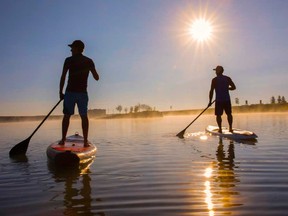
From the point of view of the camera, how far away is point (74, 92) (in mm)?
8188

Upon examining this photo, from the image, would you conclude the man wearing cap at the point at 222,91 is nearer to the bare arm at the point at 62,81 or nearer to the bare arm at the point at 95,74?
the bare arm at the point at 95,74

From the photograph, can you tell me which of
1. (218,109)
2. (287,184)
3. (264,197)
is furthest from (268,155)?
(218,109)

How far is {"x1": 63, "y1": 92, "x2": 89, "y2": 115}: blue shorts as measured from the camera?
813 centimetres

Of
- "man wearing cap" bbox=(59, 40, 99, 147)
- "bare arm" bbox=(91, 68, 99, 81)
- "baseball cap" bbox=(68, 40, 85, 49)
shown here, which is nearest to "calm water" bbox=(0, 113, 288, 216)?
"man wearing cap" bbox=(59, 40, 99, 147)

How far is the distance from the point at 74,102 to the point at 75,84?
45 cm

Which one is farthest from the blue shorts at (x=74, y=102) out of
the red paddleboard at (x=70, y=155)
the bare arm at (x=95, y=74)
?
the red paddleboard at (x=70, y=155)

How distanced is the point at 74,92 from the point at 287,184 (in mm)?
5336

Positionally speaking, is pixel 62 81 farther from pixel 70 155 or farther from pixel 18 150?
pixel 18 150

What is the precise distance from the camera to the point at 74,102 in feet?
26.9

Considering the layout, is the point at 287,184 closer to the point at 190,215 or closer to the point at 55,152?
the point at 190,215

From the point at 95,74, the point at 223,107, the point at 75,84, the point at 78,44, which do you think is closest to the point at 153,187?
the point at 75,84

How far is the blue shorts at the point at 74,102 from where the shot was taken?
813 centimetres

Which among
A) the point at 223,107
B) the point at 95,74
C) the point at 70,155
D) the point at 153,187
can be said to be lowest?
the point at 153,187

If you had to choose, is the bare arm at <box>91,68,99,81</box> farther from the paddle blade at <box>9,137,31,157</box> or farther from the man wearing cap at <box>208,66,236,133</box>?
the man wearing cap at <box>208,66,236,133</box>
